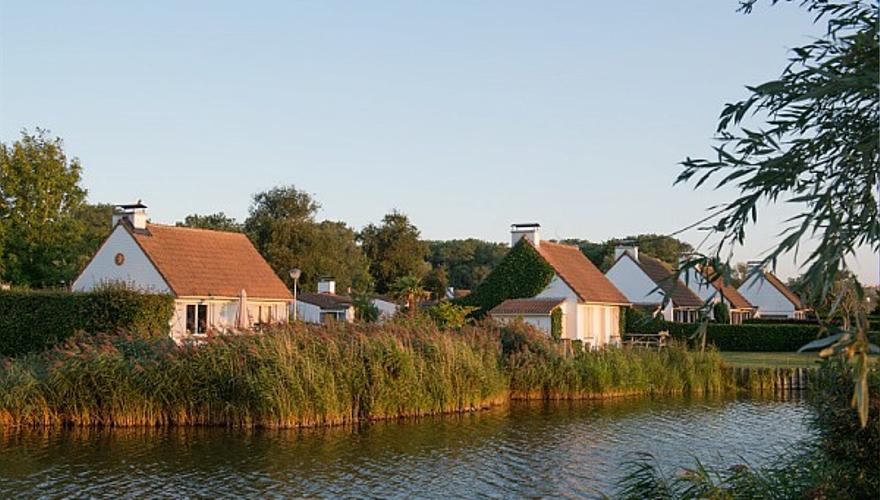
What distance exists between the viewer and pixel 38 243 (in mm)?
42719

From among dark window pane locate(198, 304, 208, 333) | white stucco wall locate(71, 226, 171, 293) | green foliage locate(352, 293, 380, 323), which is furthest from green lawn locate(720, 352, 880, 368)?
white stucco wall locate(71, 226, 171, 293)

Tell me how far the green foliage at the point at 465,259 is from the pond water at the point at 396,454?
79.6m

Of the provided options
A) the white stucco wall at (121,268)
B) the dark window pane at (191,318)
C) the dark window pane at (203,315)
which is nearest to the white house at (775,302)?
the dark window pane at (203,315)

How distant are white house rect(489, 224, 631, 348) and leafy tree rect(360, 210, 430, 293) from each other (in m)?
34.8

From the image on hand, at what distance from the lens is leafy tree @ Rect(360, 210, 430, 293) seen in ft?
260

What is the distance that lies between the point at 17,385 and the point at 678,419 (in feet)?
50.1

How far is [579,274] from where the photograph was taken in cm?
4300

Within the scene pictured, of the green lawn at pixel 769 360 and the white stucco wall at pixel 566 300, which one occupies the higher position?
the white stucco wall at pixel 566 300

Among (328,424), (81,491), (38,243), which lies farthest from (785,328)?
(81,491)

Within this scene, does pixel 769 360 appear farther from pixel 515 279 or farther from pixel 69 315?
pixel 69 315

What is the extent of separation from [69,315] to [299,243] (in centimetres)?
4122

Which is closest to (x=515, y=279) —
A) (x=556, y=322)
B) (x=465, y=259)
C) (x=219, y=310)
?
(x=556, y=322)

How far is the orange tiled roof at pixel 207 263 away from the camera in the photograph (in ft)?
119

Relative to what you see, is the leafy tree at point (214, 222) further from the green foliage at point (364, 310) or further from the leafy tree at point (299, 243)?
the green foliage at point (364, 310)
